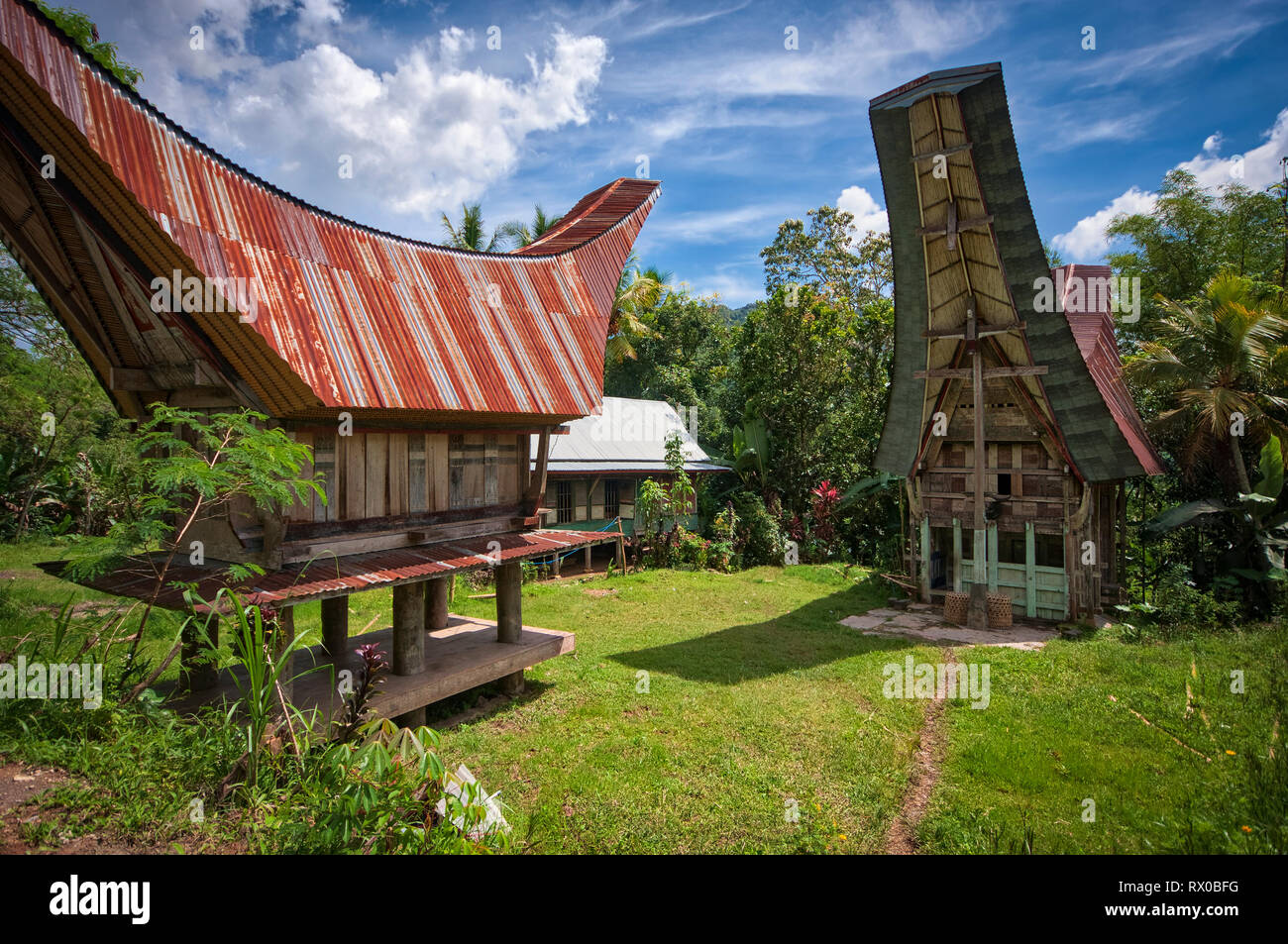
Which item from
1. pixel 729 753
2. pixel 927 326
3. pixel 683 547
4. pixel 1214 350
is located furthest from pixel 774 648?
pixel 1214 350

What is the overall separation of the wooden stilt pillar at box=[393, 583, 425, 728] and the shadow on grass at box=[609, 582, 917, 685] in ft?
11.7

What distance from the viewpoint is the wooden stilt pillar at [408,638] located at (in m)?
7.84

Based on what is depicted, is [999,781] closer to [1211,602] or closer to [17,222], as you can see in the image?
[1211,602]

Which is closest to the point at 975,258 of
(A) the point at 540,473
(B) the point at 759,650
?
(B) the point at 759,650

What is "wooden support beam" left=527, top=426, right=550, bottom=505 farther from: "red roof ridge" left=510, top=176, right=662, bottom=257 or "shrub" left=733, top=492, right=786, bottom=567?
"shrub" left=733, top=492, right=786, bottom=567

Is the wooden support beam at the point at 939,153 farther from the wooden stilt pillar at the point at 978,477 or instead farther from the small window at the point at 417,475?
the small window at the point at 417,475

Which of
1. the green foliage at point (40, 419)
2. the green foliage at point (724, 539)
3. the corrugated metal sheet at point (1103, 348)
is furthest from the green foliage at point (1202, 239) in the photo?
the green foliage at point (40, 419)

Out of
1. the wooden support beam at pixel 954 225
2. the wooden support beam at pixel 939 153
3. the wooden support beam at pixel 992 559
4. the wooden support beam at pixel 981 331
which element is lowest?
the wooden support beam at pixel 992 559

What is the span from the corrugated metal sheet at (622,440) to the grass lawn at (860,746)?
787 cm

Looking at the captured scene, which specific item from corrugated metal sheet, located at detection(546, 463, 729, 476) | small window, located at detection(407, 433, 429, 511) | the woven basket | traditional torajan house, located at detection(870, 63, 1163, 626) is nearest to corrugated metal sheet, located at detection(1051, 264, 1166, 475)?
traditional torajan house, located at detection(870, 63, 1163, 626)

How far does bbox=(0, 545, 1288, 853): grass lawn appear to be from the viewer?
17.7ft

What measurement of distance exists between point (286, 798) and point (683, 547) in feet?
50.9

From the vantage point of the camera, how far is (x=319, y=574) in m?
6.50
